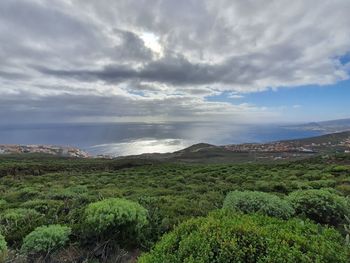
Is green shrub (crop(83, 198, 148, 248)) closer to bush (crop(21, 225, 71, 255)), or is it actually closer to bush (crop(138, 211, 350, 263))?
bush (crop(21, 225, 71, 255))

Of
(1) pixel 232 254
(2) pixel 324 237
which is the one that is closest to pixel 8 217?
(1) pixel 232 254

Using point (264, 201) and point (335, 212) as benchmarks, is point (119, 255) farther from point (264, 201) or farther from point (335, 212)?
point (335, 212)

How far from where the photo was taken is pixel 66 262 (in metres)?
4.89

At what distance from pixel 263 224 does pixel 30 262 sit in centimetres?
409

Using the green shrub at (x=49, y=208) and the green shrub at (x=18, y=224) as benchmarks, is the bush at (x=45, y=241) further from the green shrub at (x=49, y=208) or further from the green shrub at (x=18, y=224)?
the green shrub at (x=49, y=208)

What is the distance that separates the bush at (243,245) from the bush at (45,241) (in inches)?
93.6

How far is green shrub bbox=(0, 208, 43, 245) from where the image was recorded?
19.0ft

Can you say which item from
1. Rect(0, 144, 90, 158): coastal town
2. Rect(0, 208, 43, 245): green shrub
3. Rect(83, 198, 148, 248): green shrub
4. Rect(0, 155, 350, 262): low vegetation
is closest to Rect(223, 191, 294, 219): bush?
Rect(0, 155, 350, 262): low vegetation

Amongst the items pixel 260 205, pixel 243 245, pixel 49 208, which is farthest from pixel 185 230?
pixel 49 208

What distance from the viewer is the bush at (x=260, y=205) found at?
6.04 metres

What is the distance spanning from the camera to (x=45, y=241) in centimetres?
506

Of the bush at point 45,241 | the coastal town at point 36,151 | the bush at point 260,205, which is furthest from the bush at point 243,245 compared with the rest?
the coastal town at point 36,151

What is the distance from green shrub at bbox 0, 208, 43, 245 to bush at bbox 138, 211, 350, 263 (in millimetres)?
3688

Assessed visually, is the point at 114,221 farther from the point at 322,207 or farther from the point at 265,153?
the point at 265,153
